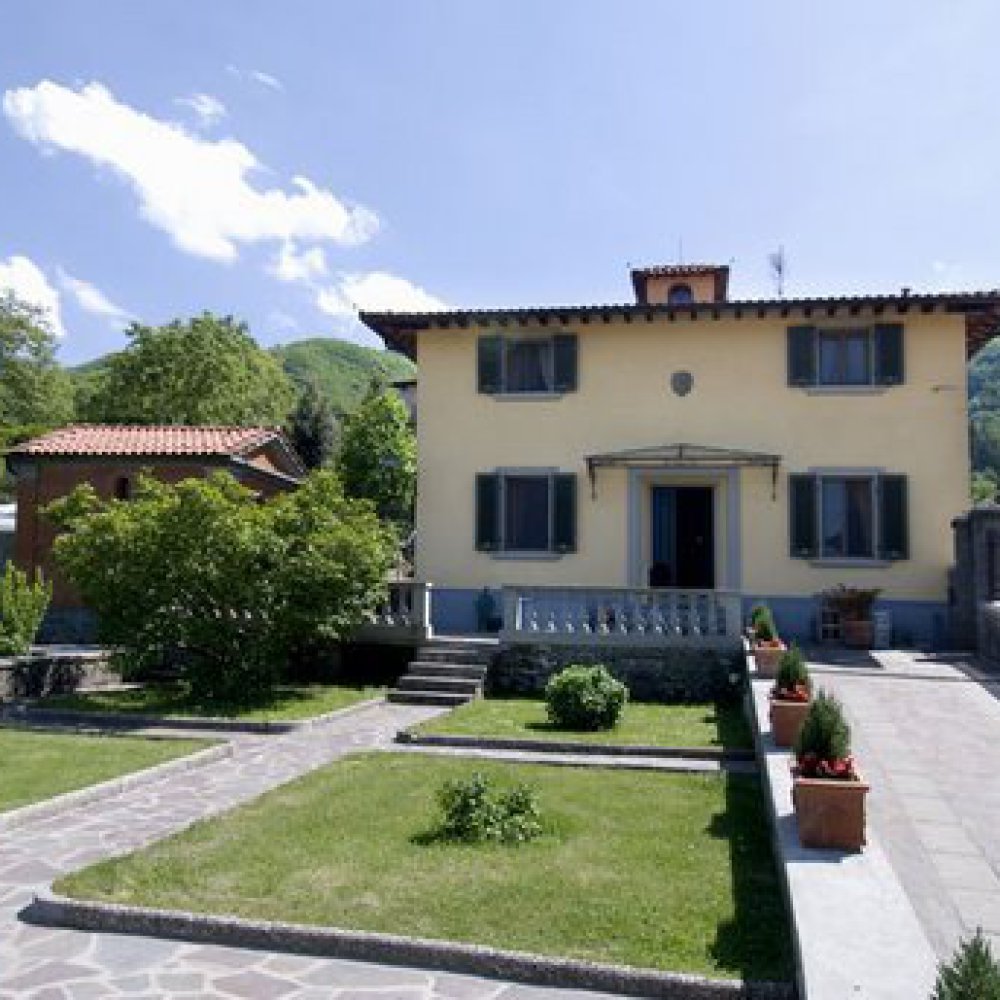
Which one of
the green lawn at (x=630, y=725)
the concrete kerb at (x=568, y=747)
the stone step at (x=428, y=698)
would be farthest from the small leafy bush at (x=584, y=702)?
the stone step at (x=428, y=698)

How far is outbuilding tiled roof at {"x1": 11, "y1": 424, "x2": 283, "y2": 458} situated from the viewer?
2200 cm

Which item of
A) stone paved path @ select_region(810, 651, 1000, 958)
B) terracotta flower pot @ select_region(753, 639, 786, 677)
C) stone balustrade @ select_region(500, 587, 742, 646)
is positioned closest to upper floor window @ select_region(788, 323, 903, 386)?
stone balustrade @ select_region(500, 587, 742, 646)

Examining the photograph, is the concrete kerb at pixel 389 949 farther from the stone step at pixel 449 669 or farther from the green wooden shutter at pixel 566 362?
the green wooden shutter at pixel 566 362

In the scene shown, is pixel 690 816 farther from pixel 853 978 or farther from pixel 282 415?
pixel 282 415

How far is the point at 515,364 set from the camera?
19.3 metres

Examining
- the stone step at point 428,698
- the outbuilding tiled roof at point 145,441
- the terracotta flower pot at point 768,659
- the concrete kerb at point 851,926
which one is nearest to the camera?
the concrete kerb at point 851,926

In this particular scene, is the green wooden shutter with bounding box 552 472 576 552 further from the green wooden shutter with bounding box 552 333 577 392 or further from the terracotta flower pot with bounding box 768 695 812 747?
the terracotta flower pot with bounding box 768 695 812 747

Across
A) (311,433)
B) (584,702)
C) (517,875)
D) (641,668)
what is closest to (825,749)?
(517,875)

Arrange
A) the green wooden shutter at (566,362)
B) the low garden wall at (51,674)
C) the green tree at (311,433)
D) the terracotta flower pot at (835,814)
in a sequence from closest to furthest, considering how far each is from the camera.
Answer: the terracotta flower pot at (835,814)
the low garden wall at (51,674)
the green wooden shutter at (566,362)
the green tree at (311,433)

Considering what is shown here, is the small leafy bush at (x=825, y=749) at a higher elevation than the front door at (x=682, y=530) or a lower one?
lower

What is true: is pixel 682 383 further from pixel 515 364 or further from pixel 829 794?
pixel 829 794

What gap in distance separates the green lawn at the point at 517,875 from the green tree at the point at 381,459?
30.0 metres

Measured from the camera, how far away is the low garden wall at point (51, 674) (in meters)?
14.6

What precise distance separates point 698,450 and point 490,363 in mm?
4435
